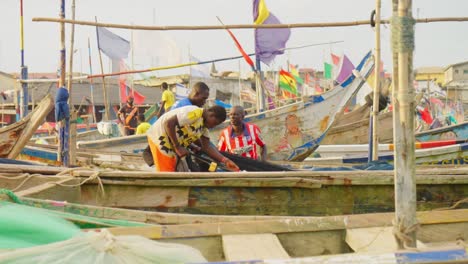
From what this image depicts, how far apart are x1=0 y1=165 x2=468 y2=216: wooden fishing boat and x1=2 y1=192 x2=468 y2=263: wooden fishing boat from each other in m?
1.21

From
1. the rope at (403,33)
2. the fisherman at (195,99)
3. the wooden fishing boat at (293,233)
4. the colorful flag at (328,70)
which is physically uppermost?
the colorful flag at (328,70)

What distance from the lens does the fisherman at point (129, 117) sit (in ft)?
41.6

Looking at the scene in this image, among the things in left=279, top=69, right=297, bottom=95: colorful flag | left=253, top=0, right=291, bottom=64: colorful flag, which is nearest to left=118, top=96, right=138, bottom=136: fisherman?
left=253, top=0, right=291, bottom=64: colorful flag

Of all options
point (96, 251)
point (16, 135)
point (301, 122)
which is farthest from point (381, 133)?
point (96, 251)

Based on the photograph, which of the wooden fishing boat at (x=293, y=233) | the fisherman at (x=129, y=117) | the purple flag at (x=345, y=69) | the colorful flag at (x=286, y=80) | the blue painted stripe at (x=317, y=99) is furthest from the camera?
the colorful flag at (x=286, y=80)

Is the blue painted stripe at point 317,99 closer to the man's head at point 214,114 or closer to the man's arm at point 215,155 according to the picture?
the man's arm at point 215,155

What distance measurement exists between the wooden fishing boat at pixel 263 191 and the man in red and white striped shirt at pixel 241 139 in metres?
1.64

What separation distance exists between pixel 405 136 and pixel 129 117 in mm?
10651

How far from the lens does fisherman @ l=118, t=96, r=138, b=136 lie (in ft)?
41.6

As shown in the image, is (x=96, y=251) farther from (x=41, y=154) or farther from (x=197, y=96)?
(x=41, y=154)

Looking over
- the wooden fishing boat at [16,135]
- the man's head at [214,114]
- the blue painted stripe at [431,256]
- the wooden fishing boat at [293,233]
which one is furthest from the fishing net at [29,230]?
the wooden fishing boat at [16,135]

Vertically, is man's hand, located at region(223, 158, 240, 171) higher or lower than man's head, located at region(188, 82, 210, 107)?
lower

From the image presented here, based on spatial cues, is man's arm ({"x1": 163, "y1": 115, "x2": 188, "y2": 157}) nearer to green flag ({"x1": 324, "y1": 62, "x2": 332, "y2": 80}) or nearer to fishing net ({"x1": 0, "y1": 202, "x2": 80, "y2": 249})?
fishing net ({"x1": 0, "y1": 202, "x2": 80, "y2": 249})

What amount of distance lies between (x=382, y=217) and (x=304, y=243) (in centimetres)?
43
